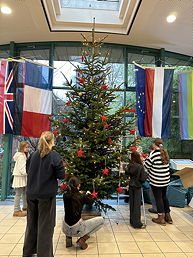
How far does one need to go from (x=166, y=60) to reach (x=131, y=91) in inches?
60.6

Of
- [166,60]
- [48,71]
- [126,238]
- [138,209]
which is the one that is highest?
[166,60]

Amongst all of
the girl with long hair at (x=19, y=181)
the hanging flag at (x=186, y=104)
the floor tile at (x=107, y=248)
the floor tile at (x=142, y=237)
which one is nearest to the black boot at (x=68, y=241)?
the floor tile at (x=107, y=248)

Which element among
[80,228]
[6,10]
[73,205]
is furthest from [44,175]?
[6,10]

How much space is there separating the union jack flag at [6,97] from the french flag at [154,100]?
3.29 m

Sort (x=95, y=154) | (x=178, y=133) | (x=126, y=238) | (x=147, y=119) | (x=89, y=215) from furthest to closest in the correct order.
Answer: (x=178, y=133)
(x=147, y=119)
(x=89, y=215)
(x=95, y=154)
(x=126, y=238)

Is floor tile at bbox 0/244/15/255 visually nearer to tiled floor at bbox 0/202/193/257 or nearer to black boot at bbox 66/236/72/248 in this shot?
tiled floor at bbox 0/202/193/257

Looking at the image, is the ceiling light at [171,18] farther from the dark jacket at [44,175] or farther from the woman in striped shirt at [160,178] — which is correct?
the dark jacket at [44,175]

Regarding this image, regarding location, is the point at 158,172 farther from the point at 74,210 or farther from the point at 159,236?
the point at 74,210

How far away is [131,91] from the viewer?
19.7 ft

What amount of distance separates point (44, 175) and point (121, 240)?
1.86 metres

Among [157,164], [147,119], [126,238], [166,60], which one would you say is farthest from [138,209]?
[166,60]

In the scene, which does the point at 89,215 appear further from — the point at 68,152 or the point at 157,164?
the point at 157,164

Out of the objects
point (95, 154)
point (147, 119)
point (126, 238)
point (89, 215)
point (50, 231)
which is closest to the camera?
point (50, 231)

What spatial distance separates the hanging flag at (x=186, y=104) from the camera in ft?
17.5
